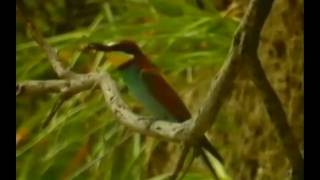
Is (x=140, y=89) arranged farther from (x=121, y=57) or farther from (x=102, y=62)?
(x=102, y=62)

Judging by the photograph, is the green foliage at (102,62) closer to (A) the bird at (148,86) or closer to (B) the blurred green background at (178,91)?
(B) the blurred green background at (178,91)

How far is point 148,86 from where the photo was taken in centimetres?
57

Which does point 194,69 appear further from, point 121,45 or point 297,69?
point 121,45

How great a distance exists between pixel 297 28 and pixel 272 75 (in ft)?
0.19

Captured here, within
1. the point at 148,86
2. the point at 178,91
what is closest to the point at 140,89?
the point at 148,86

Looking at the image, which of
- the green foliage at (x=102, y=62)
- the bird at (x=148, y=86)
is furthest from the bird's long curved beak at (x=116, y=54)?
the green foliage at (x=102, y=62)

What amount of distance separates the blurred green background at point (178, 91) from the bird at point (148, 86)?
20cm

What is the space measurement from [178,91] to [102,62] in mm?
90

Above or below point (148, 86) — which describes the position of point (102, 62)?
below

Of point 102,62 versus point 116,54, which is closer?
point 116,54

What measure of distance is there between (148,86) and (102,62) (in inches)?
12.1

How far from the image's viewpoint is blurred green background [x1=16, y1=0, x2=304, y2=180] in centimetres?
81

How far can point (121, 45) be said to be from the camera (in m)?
0.57
